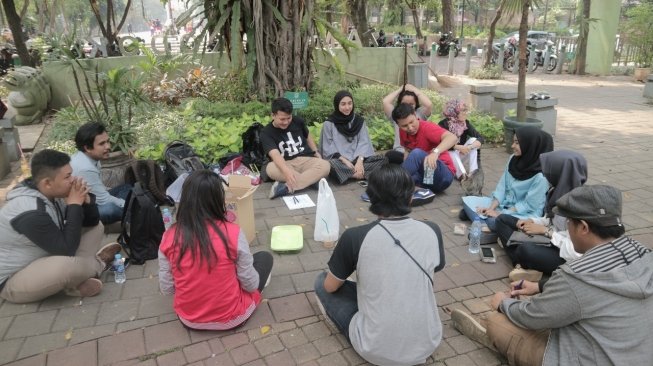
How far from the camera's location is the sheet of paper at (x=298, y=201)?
4.79 metres

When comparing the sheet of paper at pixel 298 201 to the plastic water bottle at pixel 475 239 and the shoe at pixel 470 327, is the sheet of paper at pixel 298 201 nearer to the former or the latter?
the plastic water bottle at pixel 475 239

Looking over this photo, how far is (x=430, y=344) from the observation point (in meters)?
2.35

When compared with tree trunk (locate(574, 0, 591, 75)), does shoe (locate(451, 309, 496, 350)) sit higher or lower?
lower

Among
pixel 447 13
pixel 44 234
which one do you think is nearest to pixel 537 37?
pixel 447 13

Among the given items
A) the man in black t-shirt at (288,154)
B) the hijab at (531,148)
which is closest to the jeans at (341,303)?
the hijab at (531,148)

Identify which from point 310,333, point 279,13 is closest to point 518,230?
point 310,333

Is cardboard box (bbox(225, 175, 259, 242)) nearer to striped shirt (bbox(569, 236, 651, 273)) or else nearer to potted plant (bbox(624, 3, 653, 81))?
striped shirt (bbox(569, 236, 651, 273))

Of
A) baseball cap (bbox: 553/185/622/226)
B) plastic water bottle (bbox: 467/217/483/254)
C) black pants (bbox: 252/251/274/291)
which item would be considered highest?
baseball cap (bbox: 553/185/622/226)

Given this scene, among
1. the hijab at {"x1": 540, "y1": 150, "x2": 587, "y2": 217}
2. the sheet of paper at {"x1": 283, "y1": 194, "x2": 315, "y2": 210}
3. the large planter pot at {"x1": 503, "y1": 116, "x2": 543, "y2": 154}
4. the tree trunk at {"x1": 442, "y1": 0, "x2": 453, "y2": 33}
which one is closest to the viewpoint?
the hijab at {"x1": 540, "y1": 150, "x2": 587, "y2": 217}

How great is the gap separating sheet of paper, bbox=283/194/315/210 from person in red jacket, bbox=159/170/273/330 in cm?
196

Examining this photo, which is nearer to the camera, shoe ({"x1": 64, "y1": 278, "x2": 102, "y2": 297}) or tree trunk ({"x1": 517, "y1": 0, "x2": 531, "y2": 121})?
shoe ({"x1": 64, "y1": 278, "x2": 102, "y2": 297})

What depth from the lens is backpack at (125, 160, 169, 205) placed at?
4250mm

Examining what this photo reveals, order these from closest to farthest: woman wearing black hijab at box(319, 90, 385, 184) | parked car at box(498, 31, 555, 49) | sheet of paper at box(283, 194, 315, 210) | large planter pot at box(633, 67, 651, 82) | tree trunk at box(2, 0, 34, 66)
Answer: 1. sheet of paper at box(283, 194, 315, 210)
2. woman wearing black hijab at box(319, 90, 385, 184)
3. tree trunk at box(2, 0, 34, 66)
4. large planter pot at box(633, 67, 651, 82)
5. parked car at box(498, 31, 555, 49)

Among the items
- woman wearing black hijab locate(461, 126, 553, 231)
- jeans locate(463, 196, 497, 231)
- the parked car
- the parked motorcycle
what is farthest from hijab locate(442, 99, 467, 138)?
the parked motorcycle
